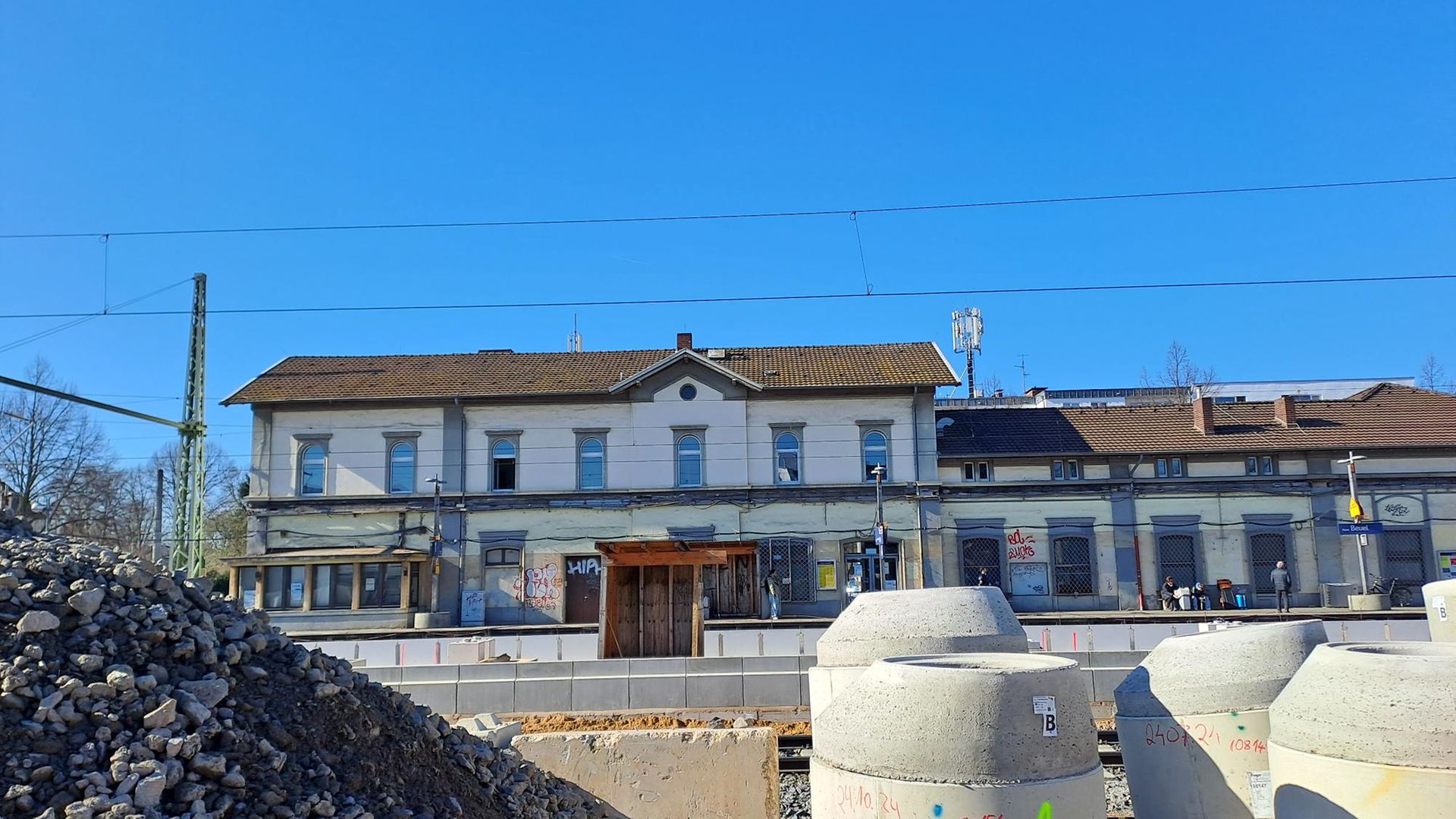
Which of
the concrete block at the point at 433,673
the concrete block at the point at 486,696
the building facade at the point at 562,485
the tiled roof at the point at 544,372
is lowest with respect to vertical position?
the concrete block at the point at 486,696

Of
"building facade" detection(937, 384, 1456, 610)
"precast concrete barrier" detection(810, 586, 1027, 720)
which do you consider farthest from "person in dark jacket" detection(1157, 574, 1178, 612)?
"precast concrete barrier" detection(810, 586, 1027, 720)

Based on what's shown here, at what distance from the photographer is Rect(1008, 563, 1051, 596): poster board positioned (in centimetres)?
3591

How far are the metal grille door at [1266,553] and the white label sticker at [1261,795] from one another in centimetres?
3214

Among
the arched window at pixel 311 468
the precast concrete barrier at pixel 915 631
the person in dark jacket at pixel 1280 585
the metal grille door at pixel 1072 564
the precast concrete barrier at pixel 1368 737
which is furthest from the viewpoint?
the arched window at pixel 311 468

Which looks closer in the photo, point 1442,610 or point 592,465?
point 1442,610

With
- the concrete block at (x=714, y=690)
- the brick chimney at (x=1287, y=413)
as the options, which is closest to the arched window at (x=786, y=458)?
the brick chimney at (x=1287, y=413)

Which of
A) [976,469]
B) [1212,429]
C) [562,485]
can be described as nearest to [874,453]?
[976,469]

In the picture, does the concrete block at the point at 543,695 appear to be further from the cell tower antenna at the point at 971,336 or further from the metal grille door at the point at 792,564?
the cell tower antenna at the point at 971,336

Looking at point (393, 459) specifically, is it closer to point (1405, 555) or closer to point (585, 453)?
point (585, 453)

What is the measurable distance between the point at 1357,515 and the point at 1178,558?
261 inches

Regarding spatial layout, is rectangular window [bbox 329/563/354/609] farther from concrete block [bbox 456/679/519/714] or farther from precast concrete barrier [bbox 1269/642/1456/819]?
precast concrete barrier [bbox 1269/642/1456/819]

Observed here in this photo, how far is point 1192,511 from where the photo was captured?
36.1 m

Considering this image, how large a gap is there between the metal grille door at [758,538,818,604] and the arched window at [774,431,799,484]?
2.25 m

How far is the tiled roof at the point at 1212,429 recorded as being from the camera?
3653 centimetres
